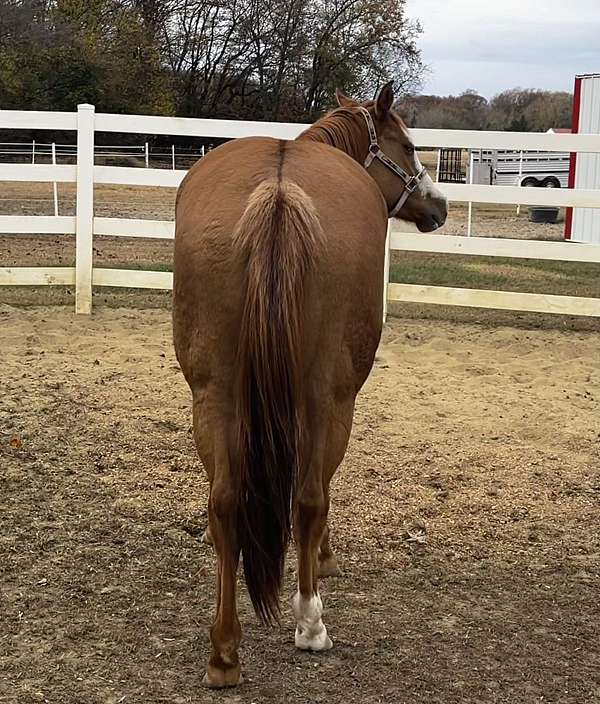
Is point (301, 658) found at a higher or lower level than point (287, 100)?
lower

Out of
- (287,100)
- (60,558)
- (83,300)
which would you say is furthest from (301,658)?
(287,100)

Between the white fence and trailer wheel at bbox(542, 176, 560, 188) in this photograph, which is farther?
trailer wheel at bbox(542, 176, 560, 188)

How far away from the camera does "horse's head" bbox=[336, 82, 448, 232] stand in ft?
11.8

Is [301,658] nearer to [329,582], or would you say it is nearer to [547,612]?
[329,582]

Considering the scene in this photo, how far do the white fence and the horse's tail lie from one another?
500 centimetres

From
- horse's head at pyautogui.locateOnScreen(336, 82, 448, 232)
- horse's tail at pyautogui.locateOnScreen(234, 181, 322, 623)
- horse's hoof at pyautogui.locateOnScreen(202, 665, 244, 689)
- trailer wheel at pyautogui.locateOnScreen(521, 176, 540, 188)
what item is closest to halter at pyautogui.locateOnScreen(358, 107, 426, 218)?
horse's head at pyautogui.locateOnScreen(336, 82, 448, 232)

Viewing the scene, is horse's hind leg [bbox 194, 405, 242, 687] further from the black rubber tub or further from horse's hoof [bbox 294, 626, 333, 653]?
the black rubber tub

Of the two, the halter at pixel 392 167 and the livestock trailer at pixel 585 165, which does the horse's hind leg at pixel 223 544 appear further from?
the livestock trailer at pixel 585 165

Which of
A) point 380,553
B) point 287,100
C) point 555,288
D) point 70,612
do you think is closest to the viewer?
point 70,612

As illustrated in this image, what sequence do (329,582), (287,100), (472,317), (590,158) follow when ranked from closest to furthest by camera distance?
(329,582)
(472,317)
(590,158)
(287,100)

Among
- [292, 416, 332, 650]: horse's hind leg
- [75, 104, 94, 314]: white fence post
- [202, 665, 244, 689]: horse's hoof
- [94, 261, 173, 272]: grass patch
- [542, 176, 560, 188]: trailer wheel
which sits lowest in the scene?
[202, 665, 244, 689]: horse's hoof

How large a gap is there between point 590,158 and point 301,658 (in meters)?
13.3

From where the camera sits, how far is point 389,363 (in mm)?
6289

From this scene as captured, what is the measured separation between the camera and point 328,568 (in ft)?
10.9
